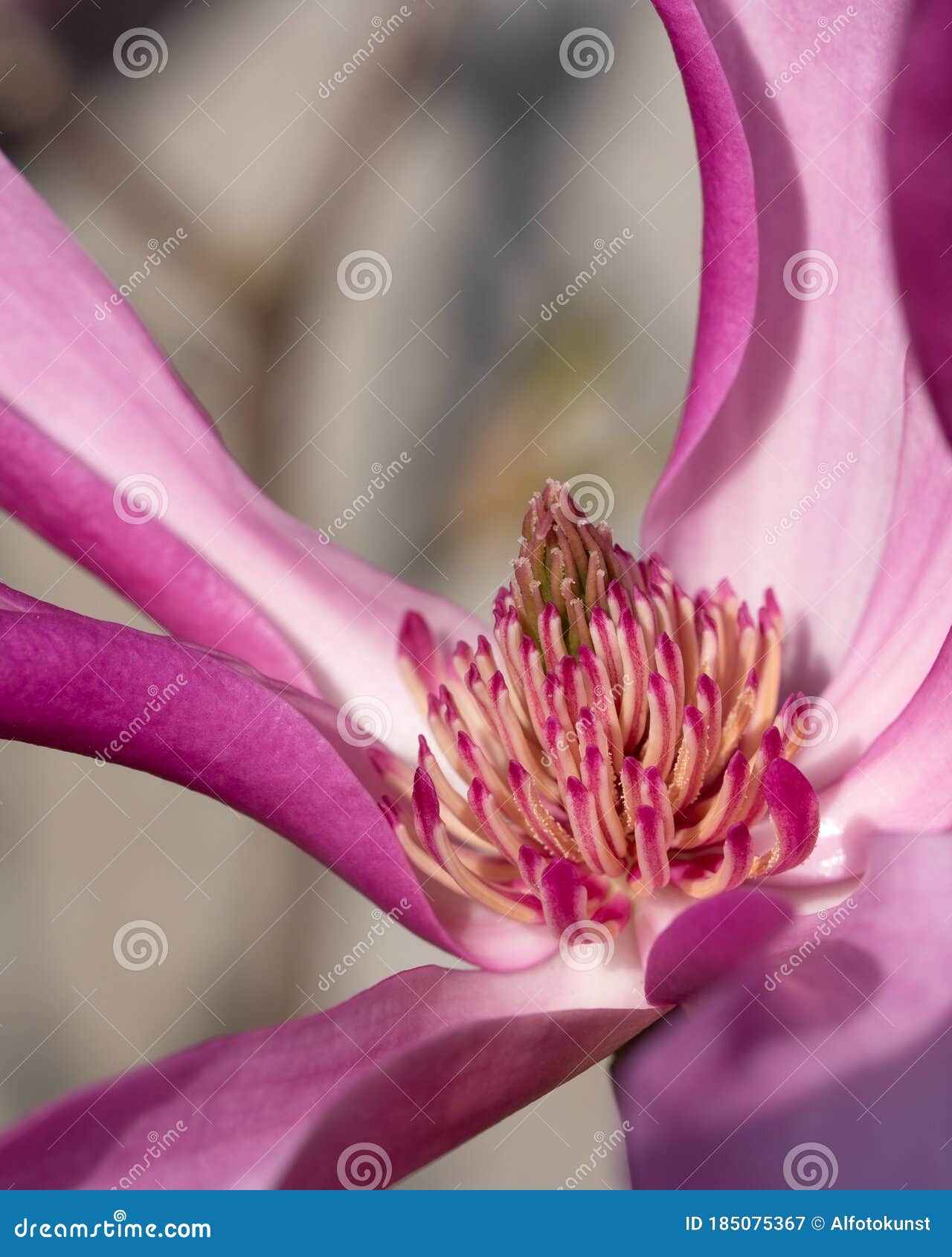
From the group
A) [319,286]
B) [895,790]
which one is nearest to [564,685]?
[895,790]

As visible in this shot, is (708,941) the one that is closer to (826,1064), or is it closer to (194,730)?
(826,1064)

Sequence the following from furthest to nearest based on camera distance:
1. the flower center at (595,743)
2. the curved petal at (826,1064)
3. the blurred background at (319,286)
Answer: the blurred background at (319,286) → the flower center at (595,743) → the curved petal at (826,1064)

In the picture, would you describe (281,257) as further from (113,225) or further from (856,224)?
(856,224)

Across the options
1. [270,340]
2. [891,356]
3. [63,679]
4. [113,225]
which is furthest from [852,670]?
[113,225]

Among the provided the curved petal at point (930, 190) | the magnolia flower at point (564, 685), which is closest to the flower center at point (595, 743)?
the magnolia flower at point (564, 685)

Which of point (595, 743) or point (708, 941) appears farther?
point (595, 743)

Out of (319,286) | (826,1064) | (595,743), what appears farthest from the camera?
(319,286)

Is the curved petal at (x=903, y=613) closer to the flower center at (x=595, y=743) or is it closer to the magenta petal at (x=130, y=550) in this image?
the flower center at (x=595, y=743)

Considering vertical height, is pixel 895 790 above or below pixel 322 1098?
above
